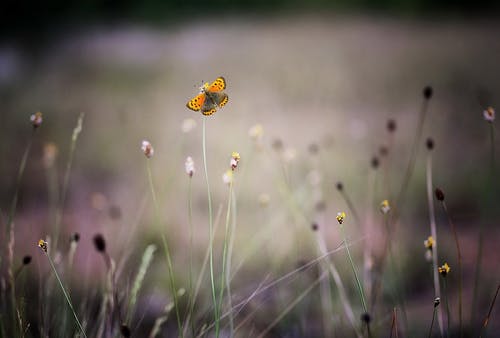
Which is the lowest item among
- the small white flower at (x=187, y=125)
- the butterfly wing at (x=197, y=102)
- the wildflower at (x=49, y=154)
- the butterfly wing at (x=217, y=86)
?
the wildflower at (x=49, y=154)

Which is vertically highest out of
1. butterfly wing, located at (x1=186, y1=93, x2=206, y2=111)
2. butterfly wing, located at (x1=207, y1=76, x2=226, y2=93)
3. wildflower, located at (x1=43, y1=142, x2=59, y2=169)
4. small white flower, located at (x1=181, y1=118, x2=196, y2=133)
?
butterfly wing, located at (x1=207, y1=76, x2=226, y2=93)

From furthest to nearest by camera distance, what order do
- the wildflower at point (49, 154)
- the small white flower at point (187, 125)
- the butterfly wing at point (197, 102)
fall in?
the wildflower at point (49, 154) → the small white flower at point (187, 125) → the butterfly wing at point (197, 102)

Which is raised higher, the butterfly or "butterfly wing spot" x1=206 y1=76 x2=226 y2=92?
"butterfly wing spot" x1=206 y1=76 x2=226 y2=92

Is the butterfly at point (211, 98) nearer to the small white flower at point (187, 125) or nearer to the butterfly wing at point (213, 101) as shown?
the butterfly wing at point (213, 101)

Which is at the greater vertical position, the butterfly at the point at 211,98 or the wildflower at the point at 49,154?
the butterfly at the point at 211,98

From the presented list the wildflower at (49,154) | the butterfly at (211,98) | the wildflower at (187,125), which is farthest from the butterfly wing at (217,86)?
the wildflower at (49,154)

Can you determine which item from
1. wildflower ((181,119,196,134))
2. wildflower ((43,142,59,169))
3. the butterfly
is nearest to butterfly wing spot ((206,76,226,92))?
A: the butterfly

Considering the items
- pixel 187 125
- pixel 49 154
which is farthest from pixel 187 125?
pixel 49 154

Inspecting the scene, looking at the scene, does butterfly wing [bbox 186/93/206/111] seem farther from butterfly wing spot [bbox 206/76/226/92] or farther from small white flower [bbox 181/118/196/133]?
small white flower [bbox 181/118/196/133]
